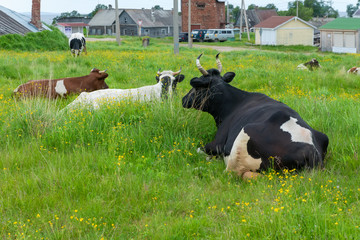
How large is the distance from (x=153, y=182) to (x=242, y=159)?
1.13 metres

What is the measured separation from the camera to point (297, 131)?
16.3 ft

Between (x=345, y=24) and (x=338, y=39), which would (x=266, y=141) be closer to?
(x=338, y=39)

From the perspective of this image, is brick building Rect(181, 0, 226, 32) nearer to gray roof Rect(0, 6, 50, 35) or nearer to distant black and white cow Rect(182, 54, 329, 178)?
gray roof Rect(0, 6, 50, 35)

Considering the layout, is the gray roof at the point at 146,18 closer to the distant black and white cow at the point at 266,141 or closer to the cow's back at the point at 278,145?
the distant black and white cow at the point at 266,141

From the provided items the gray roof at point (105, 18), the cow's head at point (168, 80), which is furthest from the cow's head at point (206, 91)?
the gray roof at point (105, 18)

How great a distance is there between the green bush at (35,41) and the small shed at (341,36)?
30148 millimetres

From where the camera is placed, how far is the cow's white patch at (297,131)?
491cm

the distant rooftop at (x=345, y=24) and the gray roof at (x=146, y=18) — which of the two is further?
the gray roof at (x=146, y=18)

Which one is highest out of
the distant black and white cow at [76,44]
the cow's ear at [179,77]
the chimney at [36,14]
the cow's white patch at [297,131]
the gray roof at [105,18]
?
the gray roof at [105,18]

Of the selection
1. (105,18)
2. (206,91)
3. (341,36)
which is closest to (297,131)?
(206,91)

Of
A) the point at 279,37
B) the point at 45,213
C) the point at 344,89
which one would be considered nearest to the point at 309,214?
the point at 45,213

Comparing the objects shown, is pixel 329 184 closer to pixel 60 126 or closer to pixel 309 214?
pixel 309 214

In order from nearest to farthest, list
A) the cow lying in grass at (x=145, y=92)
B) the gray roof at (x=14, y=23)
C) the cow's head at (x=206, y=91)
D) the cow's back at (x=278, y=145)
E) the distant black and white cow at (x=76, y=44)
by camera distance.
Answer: the cow's back at (x=278, y=145)
the cow's head at (x=206, y=91)
the cow lying in grass at (x=145, y=92)
the distant black and white cow at (x=76, y=44)
the gray roof at (x=14, y=23)

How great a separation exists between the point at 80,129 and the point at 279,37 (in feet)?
160
